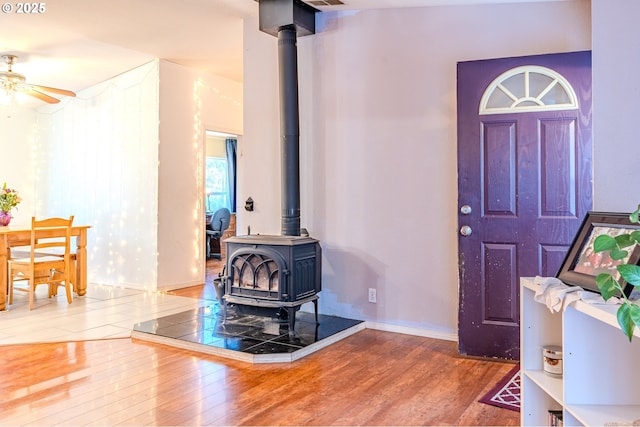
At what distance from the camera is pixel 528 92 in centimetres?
298

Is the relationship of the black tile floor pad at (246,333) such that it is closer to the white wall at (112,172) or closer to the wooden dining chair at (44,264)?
the wooden dining chair at (44,264)

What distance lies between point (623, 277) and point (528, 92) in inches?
85.6

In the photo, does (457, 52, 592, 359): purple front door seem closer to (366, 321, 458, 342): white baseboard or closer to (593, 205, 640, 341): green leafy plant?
(366, 321, 458, 342): white baseboard

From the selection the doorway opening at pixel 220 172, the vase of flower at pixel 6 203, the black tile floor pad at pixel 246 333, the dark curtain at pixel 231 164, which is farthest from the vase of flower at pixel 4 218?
the dark curtain at pixel 231 164

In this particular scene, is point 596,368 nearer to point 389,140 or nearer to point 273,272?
point 273,272

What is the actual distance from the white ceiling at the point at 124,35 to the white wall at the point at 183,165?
24cm

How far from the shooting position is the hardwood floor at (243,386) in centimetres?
221

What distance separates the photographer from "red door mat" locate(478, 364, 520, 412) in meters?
2.35

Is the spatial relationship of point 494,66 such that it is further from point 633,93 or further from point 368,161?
point 633,93

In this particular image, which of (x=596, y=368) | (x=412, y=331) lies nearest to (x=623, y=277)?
(x=596, y=368)

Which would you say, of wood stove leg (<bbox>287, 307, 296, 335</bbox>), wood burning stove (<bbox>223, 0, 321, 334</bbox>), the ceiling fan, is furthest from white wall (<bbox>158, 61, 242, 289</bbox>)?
wood stove leg (<bbox>287, 307, 296, 335</bbox>)

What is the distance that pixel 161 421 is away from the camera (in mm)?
2148

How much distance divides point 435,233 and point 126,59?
3.95 meters

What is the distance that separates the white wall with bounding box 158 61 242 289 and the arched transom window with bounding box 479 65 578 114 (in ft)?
11.9
